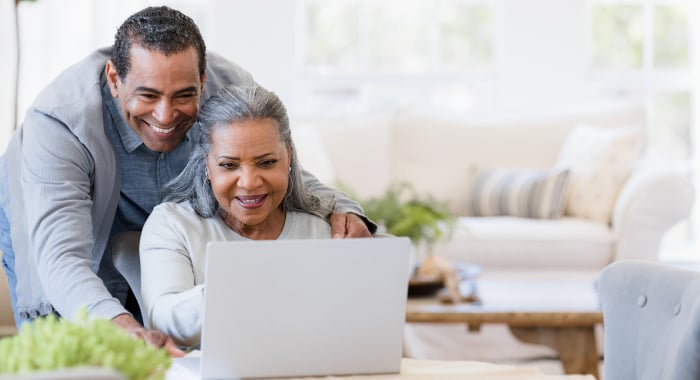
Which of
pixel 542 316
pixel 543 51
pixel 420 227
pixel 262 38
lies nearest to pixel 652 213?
pixel 420 227

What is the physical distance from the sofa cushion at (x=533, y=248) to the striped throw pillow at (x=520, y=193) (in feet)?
0.89

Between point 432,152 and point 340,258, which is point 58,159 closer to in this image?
point 340,258

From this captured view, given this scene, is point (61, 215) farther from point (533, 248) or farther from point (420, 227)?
point (533, 248)

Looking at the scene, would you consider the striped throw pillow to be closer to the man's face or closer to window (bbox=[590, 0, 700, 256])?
window (bbox=[590, 0, 700, 256])

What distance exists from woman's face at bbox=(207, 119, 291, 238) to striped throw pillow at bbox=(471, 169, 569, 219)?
319cm

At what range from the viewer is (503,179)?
16.6 ft

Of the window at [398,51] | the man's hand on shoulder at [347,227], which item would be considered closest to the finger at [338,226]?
the man's hand on shoulder at [347,227]

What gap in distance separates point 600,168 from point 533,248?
0.61 metres

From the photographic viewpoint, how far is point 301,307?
142 centimetres

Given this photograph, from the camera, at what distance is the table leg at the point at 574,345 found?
3.30 meters

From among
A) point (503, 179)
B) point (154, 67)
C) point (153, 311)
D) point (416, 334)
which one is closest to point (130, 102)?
point (154, 67)

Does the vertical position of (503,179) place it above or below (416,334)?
above

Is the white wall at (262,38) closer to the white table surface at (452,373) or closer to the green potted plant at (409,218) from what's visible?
the green potted plant at (409,218)

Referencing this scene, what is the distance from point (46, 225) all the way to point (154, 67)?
1.16ft
